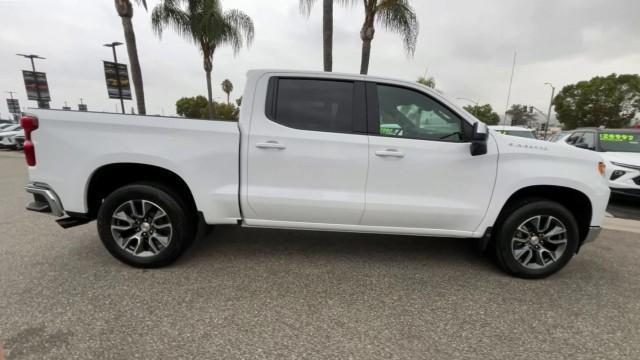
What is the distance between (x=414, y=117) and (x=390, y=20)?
6.86m

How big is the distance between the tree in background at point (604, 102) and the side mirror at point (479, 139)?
173ft

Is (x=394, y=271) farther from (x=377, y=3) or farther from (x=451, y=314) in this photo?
(x=377, y=3)

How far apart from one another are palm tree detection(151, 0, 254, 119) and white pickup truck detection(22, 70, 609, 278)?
10.0 meters

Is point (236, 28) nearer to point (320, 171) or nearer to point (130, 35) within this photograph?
point (130, 35)

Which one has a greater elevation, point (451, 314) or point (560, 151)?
point (560, 151)

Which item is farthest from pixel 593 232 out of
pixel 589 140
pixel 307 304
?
pixel 589 140

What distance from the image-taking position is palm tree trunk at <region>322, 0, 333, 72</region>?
7922 mm

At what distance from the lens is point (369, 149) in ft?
8.93

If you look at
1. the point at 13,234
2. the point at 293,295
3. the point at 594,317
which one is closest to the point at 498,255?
the point at 594,317

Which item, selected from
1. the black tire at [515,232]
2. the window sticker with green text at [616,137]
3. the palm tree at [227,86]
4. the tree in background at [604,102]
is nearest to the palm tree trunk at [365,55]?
the window sticker with green text at [616,137]

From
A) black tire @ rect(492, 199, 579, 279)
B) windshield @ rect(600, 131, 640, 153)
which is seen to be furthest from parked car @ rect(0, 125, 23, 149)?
windshield @ rect(600, 131, 640, 153)

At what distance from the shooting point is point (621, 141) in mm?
6668

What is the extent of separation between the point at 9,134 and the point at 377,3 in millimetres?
19075

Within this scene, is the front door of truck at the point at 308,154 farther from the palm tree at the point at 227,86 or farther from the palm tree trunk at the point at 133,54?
the palm tree at the point at 227,86
